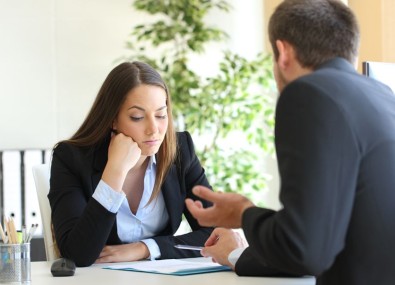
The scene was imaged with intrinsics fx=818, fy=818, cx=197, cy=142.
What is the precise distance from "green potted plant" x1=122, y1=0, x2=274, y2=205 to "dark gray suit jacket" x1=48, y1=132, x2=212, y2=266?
7.03ft

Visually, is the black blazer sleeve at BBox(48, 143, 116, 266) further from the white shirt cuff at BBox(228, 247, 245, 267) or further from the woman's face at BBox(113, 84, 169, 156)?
the white shirt cuff at BBox(228, 247, 245, 267)

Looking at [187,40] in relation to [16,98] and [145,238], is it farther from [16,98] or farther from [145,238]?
[145,238]

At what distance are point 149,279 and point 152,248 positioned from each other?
55cm

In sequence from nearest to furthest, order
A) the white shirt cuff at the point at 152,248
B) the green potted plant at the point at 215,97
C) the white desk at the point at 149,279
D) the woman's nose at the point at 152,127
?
the white desk at the point at 149,279, the white shirt cuff at the point at 152,248, the woman's nose at the point at 152,127, the green potted plant at the point at 215,97

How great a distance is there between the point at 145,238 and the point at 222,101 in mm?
2487

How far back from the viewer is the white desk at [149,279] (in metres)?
1.96

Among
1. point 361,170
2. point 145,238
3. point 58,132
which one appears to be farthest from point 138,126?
point 58,132

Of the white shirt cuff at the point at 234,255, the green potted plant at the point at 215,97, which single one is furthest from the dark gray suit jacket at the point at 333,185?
the green potted plant at the point at 215,97

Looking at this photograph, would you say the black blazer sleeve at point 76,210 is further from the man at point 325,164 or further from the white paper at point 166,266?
→ the man at point 325,164

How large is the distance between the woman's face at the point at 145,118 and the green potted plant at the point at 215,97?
236 centimetres

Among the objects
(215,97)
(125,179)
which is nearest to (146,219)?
(125,179)

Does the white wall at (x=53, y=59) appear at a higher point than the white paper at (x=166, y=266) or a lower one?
higher

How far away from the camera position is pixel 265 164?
576cm

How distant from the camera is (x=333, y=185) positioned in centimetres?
145
